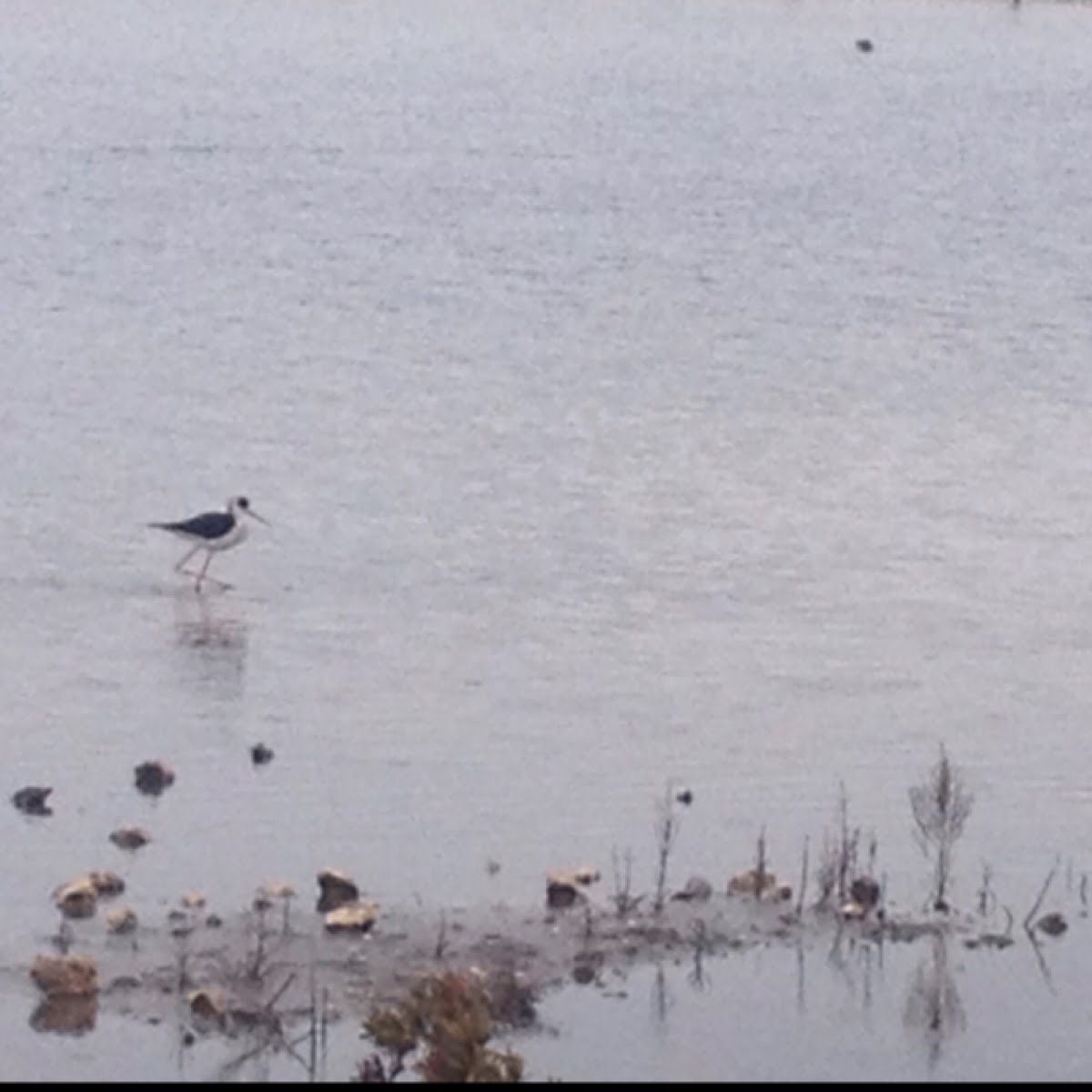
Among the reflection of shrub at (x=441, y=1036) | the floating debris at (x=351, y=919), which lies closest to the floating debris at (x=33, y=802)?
the floating debris at (x=351, y=919)

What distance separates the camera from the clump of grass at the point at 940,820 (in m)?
13.9

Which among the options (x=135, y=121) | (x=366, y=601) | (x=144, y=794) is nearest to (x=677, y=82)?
(x=135, y=121)

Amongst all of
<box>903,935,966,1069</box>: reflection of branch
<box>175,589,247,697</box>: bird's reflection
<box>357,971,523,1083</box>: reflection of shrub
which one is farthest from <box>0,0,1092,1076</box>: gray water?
<box>357,971,523,1083</box>: reflection of shrub

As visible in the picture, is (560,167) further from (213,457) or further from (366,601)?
(366,601)

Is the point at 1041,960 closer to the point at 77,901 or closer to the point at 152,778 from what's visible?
the point at 77,901

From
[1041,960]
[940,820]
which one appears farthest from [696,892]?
[1041,960]

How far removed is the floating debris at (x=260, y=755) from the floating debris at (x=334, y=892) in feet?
7.79

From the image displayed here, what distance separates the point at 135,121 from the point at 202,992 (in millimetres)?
38745

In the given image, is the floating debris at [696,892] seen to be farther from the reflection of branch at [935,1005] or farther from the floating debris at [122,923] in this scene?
the floating debris at [122,923]

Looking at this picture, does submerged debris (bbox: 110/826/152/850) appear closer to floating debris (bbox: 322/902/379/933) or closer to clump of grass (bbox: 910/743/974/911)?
floating debris (bbox: 322/902/379/933)

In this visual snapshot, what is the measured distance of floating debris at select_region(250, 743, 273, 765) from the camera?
620 inches

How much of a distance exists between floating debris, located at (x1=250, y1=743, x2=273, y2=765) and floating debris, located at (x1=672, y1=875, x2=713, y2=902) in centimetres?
276

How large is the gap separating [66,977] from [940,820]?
13.0 feet

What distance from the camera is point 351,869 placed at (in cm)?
1405
